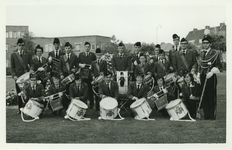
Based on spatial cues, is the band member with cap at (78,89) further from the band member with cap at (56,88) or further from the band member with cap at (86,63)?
the band member with cap at (86,63)

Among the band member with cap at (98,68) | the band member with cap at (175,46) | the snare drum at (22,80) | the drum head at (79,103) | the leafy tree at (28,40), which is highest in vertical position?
the leafy tree at (28,40)

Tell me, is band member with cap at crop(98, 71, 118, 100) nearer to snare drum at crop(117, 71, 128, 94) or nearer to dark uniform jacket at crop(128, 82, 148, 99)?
snare drum at crop(117, 71, 128, 94)

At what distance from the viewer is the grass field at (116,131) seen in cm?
622

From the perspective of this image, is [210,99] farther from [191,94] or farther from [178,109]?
[178,109]

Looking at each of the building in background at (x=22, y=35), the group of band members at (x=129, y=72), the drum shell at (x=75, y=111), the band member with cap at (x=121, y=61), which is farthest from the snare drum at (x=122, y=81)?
the building in background at (x=22, y=35)

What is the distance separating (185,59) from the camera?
7953mm

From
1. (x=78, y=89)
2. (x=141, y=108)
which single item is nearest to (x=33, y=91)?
(x=78, y=89)

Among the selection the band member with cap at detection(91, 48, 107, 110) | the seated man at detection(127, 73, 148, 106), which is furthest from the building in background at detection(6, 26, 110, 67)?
the seated man at detection(127, 73, 148, 106)

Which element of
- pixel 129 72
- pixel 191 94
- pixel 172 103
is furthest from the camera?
pixel 129 72

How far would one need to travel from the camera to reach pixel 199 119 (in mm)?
7430

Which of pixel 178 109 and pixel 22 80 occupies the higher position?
pixel 22 80

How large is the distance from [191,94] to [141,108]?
152 cm
